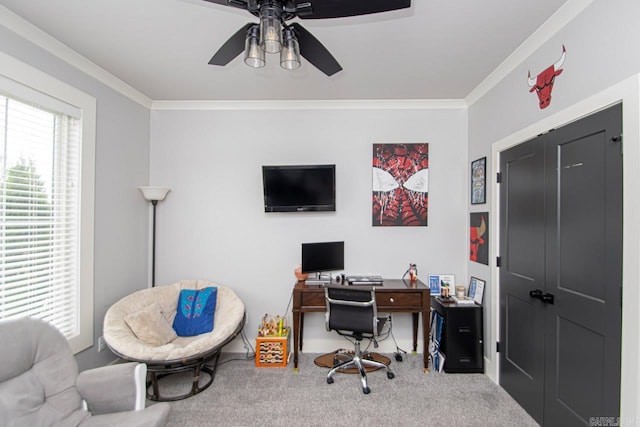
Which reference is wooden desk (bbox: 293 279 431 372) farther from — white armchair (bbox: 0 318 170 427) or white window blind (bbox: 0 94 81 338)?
white window blind (bbox: 0 94 81 338)

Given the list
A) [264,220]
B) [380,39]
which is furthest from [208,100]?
[380,39]

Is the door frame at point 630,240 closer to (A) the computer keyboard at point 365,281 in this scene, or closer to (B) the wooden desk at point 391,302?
(B) the wooden desk at point 391,302

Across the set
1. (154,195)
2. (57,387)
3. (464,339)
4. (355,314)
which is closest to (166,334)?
(57,387)

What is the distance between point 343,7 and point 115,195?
2.70 meters

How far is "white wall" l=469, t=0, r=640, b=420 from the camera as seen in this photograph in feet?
4.58

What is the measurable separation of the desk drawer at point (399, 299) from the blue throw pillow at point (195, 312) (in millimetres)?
1649

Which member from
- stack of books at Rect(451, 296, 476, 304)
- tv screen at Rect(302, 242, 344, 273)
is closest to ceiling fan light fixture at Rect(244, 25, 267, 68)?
tv screen at Rect(302, 242, 344, 273)

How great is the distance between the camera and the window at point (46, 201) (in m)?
1.97

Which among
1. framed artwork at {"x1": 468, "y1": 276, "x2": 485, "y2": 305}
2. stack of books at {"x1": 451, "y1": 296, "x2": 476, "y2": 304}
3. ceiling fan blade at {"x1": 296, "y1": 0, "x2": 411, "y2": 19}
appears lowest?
stack of books at {"x1": 451, "y1": 296, "x2": 476, "y2": 304}

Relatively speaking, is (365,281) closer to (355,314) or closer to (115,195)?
(355,314)

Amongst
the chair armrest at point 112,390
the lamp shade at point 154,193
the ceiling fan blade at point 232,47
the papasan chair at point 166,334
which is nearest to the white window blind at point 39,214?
the papasan chair at point 166,334

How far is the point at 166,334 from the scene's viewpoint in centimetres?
272

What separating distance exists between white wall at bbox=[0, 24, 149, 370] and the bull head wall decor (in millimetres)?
3592

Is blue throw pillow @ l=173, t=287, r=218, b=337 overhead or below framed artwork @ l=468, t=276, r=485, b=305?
below
